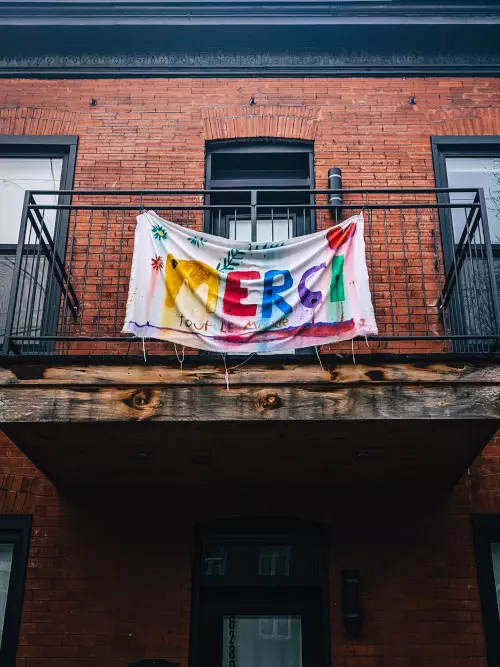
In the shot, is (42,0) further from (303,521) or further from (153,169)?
(303,521)

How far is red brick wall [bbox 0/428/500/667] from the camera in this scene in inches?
227

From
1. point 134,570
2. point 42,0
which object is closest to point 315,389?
point 134,570

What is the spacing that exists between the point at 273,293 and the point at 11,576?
122 inches

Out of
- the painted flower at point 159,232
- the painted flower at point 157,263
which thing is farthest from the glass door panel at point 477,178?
the painted flower at point 157,263

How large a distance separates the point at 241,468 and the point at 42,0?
5574 millimetres

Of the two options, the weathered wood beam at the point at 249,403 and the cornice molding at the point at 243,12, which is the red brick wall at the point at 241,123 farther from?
the weathered wood beam at the point at 249,403

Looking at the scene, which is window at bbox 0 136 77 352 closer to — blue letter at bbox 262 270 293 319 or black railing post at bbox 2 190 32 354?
black railing post at bbox 2 190 32 354

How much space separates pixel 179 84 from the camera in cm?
814

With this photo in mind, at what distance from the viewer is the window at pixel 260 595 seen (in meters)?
5.97

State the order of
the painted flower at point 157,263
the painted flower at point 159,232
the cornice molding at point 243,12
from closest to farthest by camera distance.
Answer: the painted flower at point 157,263, the painted flower at point 159,232, the cornice molding at point 243,12

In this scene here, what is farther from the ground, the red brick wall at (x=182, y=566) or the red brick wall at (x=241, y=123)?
the red brick wall at (x=241, y=123)

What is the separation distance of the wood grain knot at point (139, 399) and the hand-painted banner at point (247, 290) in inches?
16.9

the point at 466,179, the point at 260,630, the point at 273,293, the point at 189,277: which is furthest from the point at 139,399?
the point at 466,179

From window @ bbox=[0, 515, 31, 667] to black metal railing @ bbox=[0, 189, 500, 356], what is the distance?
152cm
